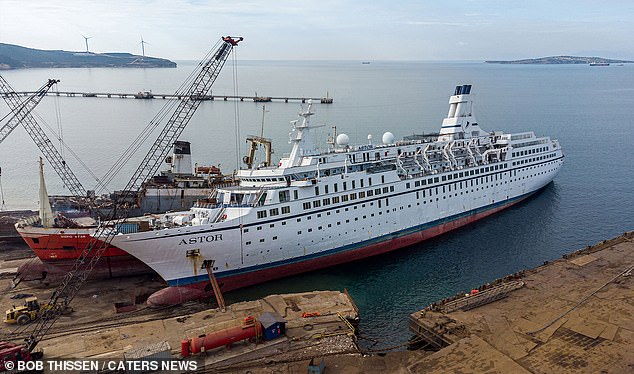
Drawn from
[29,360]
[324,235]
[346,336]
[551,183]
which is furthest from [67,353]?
[551,183]

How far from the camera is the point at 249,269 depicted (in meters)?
30.0

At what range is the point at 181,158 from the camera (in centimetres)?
4591

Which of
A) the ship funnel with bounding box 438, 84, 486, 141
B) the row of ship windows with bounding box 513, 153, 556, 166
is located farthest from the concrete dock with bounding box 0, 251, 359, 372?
the row of ship windows with bounding box 513, 153, 556, 166

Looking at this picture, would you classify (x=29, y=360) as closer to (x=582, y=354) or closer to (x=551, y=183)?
(x=582, y=354)

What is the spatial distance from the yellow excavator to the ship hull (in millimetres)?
6194

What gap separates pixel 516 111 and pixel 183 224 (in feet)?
368

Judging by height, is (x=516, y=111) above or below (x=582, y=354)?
above

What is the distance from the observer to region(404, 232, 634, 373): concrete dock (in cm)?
1906

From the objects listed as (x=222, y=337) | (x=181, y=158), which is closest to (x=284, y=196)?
(x=222, y=337)

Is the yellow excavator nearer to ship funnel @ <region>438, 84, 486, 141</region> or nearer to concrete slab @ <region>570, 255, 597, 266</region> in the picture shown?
concrete slab @ <region>570, 255, 597, 266</region>

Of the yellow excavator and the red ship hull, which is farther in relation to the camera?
the red ship hull

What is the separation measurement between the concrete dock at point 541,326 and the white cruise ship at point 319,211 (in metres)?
10.7

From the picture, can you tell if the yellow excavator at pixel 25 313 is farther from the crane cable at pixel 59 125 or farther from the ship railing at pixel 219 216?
the crane cable at pixel 59 125

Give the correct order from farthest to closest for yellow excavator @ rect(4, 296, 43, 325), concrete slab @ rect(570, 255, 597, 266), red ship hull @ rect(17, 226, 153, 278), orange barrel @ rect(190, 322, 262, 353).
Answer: red ship hull @ rect(17, 226, 153, 278)
concrete slab @ rect(570, 255, 597, 266)
yellow excavator @ rect(4, 296, 43, 325)
orange barrel @ rect(190, 322, 262, 353)
